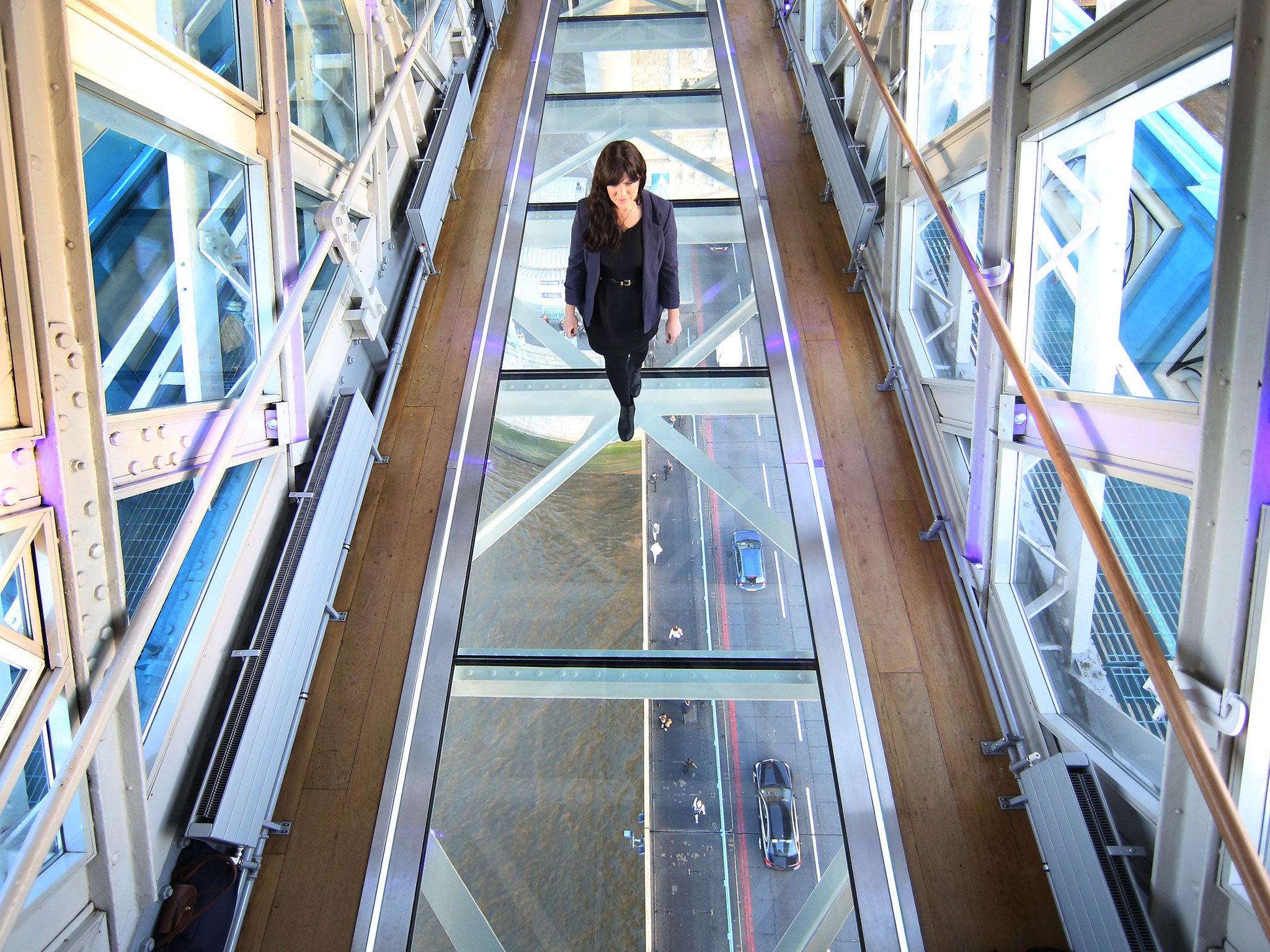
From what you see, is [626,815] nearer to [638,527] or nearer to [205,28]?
[638,527]

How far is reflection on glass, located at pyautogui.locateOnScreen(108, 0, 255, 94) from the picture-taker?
8.52 feet

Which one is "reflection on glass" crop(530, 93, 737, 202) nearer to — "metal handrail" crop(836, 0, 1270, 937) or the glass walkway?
the glass walkway

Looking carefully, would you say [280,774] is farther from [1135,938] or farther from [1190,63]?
[1190,63]

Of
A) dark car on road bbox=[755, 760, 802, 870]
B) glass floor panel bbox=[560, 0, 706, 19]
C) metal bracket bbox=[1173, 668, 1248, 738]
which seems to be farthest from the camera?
glass floor panel bbox=[560, 0, 706, 19]

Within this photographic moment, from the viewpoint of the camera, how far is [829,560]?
3.50 metres

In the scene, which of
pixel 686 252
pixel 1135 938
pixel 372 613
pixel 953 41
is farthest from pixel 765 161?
pixel 1135 938

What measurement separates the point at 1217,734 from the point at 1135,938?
70cm

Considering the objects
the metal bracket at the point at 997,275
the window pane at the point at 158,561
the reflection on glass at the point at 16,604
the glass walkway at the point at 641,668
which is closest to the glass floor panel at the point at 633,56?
the glass walkway at the point at 641,668

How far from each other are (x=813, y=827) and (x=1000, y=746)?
2.52ft

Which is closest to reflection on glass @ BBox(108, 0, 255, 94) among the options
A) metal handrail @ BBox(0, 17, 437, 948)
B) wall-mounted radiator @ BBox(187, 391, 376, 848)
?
metal handrail @ BBox(0, 17, 437, 948)

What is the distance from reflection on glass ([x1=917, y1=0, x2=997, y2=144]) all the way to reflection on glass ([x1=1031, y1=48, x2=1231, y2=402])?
91 centimetres

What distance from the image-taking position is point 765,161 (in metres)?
5.87

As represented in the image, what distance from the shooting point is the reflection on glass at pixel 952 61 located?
3.63 m

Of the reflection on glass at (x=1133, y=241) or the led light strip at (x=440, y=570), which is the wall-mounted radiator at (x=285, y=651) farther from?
the reflection on glass at (x=1133, y=241)
